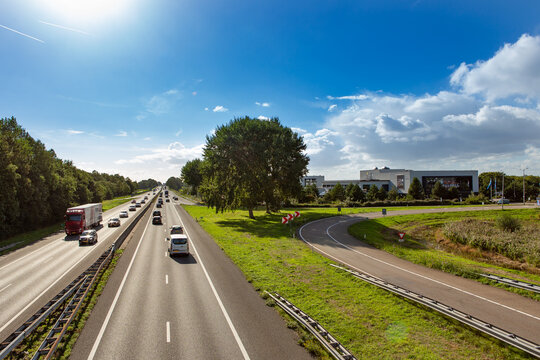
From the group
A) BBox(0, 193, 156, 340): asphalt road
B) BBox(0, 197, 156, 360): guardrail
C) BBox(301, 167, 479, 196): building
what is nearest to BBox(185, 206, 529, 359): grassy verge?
BBox(0, 197, 156, 360): guardrail

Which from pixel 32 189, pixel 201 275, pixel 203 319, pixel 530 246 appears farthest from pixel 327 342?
pixel 32 189

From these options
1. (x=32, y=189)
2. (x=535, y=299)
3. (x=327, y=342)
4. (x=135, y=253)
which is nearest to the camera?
(x=327, y=342)

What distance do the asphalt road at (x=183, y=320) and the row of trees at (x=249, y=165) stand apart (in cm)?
2919

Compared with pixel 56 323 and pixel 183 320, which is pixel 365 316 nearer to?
pixel 183 320

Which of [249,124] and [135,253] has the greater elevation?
[249,124]

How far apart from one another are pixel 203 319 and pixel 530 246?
3254 centimetres

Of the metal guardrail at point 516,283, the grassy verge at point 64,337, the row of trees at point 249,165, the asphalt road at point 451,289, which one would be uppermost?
the row of trees at point 249,165

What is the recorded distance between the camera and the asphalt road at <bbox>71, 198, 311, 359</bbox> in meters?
9.46

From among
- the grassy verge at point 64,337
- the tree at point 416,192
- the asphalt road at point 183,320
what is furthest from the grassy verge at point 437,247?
the tree at point 416,192

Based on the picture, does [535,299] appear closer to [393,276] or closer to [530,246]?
[393,276]

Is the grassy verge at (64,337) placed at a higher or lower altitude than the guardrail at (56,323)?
lower

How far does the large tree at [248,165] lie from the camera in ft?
156

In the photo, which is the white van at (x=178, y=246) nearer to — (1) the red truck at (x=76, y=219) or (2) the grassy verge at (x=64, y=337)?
(2) the grassy verge at (x=64, y=337)

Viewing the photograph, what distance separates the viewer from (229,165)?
49062mm
